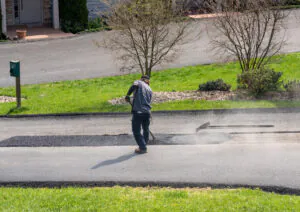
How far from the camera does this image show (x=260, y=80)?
1977 centimetres

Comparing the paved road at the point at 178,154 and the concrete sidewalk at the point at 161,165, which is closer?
the concrete sidewalk at the point at 161,165

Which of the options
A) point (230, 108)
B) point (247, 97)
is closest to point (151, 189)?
point (230, 108)

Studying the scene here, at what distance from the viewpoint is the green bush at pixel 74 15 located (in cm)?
3388

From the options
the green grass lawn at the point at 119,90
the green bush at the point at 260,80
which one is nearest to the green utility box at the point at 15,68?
the green grass lawn at the point at 119,90

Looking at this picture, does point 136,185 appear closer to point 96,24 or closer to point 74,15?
point 96,24

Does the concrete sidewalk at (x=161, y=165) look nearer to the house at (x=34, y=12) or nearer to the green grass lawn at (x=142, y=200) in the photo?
the green grass lawn at (x=142, y=200)

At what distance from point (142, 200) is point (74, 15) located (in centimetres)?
2376

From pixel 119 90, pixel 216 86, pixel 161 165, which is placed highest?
pixel 216 86

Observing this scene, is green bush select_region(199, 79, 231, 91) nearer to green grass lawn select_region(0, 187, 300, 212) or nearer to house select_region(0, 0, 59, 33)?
green grass lawn select_region(0, 187, 300, 212)

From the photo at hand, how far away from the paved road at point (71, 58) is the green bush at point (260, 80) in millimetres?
6360

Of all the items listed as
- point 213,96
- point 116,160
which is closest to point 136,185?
point 116,160

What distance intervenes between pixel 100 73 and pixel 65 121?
26.4 feet

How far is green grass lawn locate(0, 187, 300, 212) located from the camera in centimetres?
1095

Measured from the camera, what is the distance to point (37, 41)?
31.8 meters
